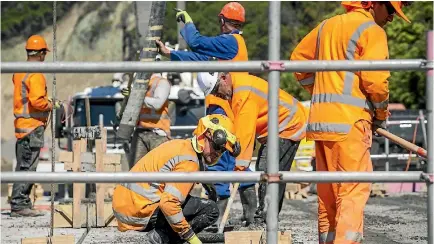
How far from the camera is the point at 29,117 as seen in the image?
1137 cm

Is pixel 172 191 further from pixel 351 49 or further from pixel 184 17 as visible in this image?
pixel 184 17

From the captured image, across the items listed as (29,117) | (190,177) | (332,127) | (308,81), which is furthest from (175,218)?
(29,117)

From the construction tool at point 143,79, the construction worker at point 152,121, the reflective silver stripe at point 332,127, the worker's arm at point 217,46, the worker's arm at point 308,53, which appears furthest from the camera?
the construction worker at point 152,121

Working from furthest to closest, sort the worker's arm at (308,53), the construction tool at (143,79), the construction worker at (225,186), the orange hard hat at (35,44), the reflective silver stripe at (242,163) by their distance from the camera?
the orange hard hat at (35,44)
the construction tool at (143,79)
the construction worker at (225,186)
the reflective silver stripe at (242,163)
the worker's arm at (308,53)

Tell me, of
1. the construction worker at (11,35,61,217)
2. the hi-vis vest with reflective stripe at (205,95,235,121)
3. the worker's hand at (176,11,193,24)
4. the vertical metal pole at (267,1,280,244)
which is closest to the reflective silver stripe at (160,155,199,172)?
the hi-vis vest with reflective stripe at (205,95,235,121)

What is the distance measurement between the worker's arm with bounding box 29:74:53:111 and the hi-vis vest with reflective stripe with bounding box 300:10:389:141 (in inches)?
205

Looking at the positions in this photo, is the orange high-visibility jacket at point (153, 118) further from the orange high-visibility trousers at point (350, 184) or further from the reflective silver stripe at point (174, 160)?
the orange high-visibility trousers at point (350, 184)

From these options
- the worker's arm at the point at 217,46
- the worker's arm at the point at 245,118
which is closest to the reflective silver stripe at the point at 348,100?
the worker's arm at the point at 245,118

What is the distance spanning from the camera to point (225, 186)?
30.6ft

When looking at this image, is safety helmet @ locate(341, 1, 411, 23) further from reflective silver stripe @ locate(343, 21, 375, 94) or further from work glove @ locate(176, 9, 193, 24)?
work glove @ locate(176, 9, 193, 24)

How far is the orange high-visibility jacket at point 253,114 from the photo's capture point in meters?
8.68

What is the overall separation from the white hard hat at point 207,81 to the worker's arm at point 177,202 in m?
1.62

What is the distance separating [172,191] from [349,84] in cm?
149

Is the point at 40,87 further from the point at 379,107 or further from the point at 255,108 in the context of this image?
the point at 379,107
